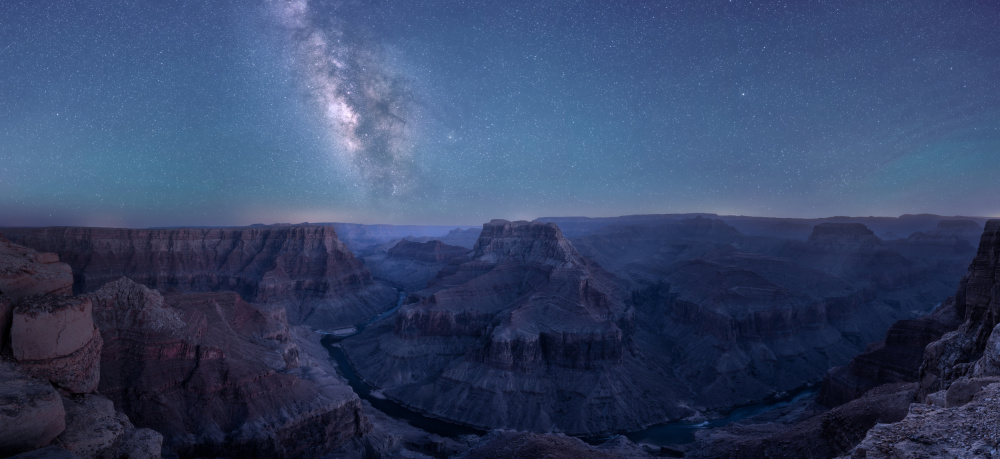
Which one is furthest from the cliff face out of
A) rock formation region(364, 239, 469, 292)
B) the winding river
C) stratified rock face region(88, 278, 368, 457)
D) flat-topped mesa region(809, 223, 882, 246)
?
rock formation region(364, 239, 469, 292)

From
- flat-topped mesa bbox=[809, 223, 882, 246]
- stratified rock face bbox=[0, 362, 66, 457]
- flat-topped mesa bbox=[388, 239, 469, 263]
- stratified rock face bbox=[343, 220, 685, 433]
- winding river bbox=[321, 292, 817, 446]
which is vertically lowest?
winding river bbox=[321, 292, 817, 446]

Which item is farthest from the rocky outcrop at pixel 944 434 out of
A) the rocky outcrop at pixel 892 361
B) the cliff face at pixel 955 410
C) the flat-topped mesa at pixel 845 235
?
the flat-topped mesa at pixel 845 235

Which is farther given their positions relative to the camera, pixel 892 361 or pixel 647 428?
pixel 647 428

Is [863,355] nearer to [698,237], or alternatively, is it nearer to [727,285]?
[727,285]

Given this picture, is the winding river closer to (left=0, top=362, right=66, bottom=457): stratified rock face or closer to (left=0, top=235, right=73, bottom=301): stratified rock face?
(left=0, top=235, right=73, bottom=301): stratified rock face

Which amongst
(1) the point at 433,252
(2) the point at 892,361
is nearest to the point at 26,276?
(2) the point at 892,361

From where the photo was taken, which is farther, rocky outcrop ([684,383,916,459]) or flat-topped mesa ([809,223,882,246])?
flat-topped mesa ([809,223,882,246])

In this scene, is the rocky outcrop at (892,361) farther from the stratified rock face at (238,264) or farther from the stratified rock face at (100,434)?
the stratified rock face at (238,264)

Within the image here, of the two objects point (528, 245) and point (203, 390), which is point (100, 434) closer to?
point (203, 390)
